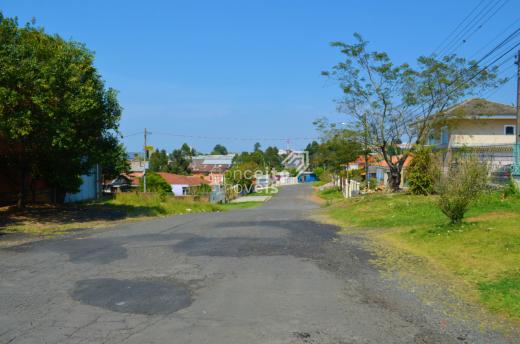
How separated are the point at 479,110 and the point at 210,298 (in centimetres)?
3130

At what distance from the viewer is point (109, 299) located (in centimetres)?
690

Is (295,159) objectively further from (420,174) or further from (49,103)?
(49,103)

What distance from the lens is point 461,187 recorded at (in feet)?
41.9

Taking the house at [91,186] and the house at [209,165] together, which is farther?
the house at [209,165]

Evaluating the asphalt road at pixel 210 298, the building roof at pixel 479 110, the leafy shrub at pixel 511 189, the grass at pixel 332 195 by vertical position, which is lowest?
the grass at pixel 332 195

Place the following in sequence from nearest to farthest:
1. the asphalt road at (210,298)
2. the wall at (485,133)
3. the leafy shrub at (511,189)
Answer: the asphalt road at (210,298) → the leafy shrub at (511,189) → the wall at (485,133)

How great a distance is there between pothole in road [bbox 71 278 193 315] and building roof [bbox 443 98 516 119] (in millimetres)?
26265

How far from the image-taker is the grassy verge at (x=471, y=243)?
751 centimetres

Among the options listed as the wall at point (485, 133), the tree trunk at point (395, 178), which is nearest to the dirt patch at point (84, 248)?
the tree trunk at point (395, 178)

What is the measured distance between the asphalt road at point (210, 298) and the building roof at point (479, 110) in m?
21.3

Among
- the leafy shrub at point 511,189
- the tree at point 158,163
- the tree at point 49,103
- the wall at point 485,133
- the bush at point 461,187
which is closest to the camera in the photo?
the bush at point 461,187

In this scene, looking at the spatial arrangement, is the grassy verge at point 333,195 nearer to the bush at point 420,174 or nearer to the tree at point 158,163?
the bush at point 420,174

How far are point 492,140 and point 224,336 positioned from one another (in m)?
35.5

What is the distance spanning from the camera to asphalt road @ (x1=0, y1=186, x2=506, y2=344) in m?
5.48
